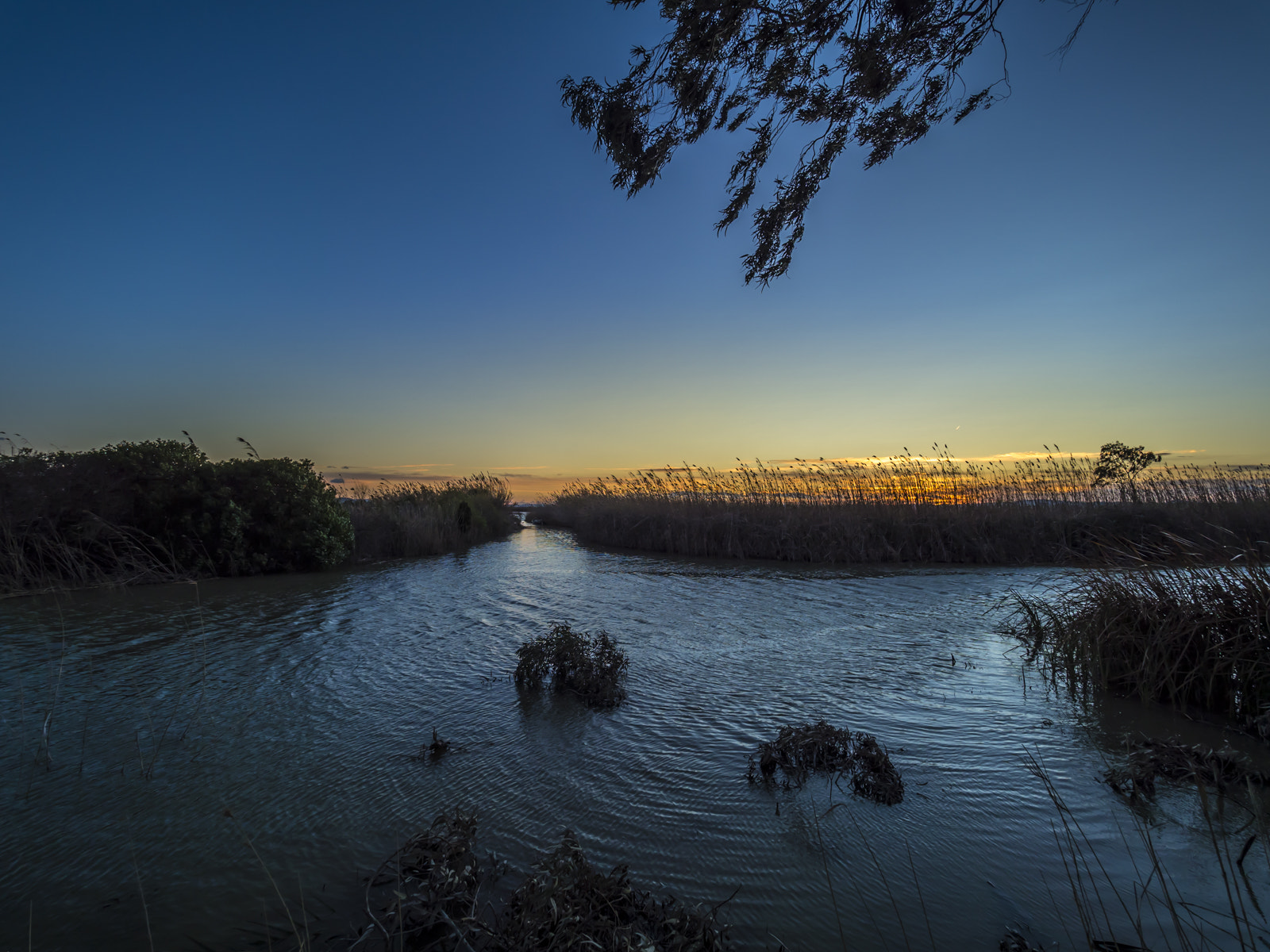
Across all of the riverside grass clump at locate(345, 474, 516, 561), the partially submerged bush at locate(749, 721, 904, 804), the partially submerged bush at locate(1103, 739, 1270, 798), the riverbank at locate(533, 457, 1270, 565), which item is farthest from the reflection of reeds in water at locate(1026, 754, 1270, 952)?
the riverside grass clump at locate(345, 474, 516, 561)

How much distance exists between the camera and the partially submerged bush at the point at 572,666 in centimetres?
514

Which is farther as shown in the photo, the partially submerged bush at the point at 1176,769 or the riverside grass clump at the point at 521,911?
the partially submerged bush at the point at 1176,769

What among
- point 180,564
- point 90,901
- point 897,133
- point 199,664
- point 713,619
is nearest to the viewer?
point 90,901

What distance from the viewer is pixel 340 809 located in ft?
10.6

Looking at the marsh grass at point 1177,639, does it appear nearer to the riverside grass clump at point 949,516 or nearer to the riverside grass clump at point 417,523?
the riverside grass clump at point 949,516

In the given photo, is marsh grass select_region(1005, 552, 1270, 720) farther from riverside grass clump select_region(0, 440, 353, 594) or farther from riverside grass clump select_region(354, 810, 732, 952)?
riverside grass clump select_region(0, 440, 353, 594)

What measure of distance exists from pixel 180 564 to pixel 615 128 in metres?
12.5

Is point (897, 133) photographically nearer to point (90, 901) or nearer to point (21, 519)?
point (90, 901)

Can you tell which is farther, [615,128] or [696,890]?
[615,128]

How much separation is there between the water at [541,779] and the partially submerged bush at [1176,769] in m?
0.14

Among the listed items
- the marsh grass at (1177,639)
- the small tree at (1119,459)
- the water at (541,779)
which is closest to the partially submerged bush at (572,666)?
the water at (541,779)

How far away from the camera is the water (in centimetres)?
249

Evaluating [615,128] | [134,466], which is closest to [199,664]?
[615,128]

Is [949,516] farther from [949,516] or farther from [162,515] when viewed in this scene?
[162,515]
